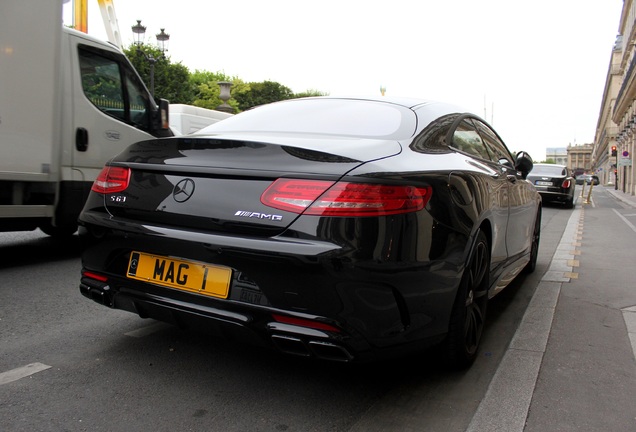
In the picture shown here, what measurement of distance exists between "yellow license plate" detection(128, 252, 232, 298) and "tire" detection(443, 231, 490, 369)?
1.18 metres

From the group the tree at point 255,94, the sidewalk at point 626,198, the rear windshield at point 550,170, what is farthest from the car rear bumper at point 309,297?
the tree at point 255,94

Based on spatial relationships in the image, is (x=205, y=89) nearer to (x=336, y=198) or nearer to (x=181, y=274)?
(x=181, y=274)

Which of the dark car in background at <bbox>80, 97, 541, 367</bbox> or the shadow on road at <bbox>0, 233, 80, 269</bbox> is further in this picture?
the shadow on road at <bbox>0, 233, 80, 269</bbox>

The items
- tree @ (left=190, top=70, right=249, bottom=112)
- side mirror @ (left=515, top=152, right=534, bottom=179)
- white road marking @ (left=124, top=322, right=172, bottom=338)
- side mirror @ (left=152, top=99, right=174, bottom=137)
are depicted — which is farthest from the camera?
tree @ (left=190, top=70, right=249, bottom=112)

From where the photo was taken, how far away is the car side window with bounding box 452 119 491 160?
11.5ft

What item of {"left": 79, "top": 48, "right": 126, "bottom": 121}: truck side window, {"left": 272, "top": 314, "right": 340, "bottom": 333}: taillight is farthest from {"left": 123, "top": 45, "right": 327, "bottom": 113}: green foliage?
{"left": 272, "top": 314, "right": 340, "bottom": 333}: taillight

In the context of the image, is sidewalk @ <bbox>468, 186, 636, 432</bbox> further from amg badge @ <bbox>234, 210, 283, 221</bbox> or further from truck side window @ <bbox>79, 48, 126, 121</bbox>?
truck side window @ <bbox>79, 48, 126, 121</bbox>

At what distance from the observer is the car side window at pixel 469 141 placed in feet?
11.5

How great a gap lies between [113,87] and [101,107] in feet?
1.20

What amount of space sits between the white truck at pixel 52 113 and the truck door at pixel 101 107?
0.03 ft

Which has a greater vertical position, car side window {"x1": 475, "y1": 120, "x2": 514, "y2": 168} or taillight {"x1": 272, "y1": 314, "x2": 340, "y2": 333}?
car side window {"x1": 475, "y1": 120, "x2": 514, "y2": 168}

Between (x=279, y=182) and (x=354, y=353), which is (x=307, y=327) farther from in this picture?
(x=279, y=182)

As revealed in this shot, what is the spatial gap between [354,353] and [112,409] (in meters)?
1.11

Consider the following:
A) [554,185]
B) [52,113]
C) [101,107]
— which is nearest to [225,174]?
[52,113]
